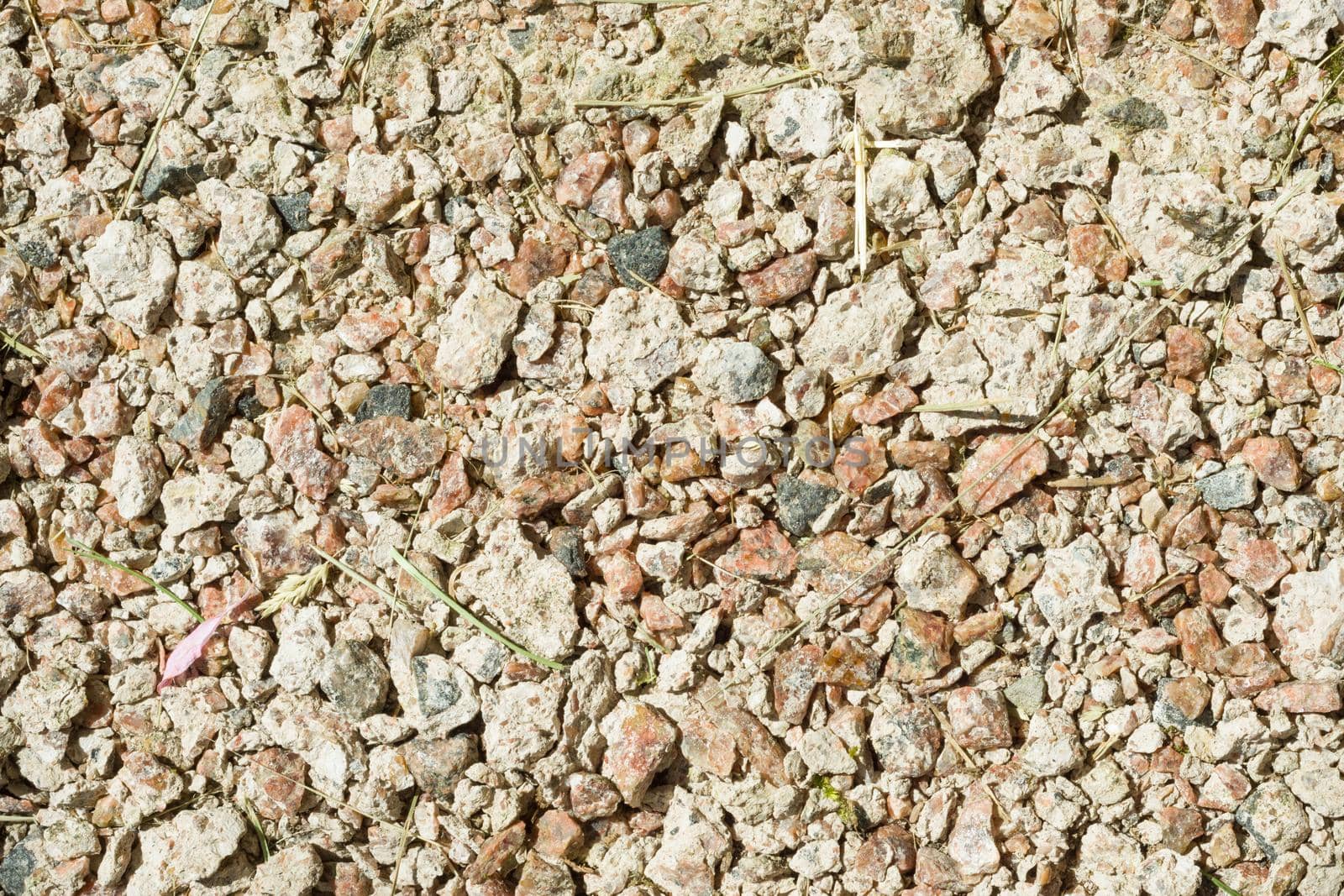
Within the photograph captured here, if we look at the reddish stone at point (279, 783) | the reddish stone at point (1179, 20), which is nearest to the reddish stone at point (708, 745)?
the reddish stone at point (279, 783)

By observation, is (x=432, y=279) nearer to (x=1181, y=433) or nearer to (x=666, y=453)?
(x=666, y=453)

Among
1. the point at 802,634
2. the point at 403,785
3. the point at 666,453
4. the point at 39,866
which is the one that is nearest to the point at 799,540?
the point at 802,634

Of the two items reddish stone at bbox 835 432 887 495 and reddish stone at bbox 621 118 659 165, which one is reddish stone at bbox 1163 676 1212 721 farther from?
reddish stone at bbox 621 118 659 165

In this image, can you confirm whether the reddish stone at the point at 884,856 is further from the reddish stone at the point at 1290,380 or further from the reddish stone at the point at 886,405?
the reddish stone at the point at 1290,380

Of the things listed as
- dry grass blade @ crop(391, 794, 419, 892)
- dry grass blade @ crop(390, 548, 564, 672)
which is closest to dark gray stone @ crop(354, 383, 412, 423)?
dry grass blade @ crop(390, 548, 564, 672)

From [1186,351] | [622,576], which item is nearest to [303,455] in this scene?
[622,576]

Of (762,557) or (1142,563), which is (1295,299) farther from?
(762,557)
